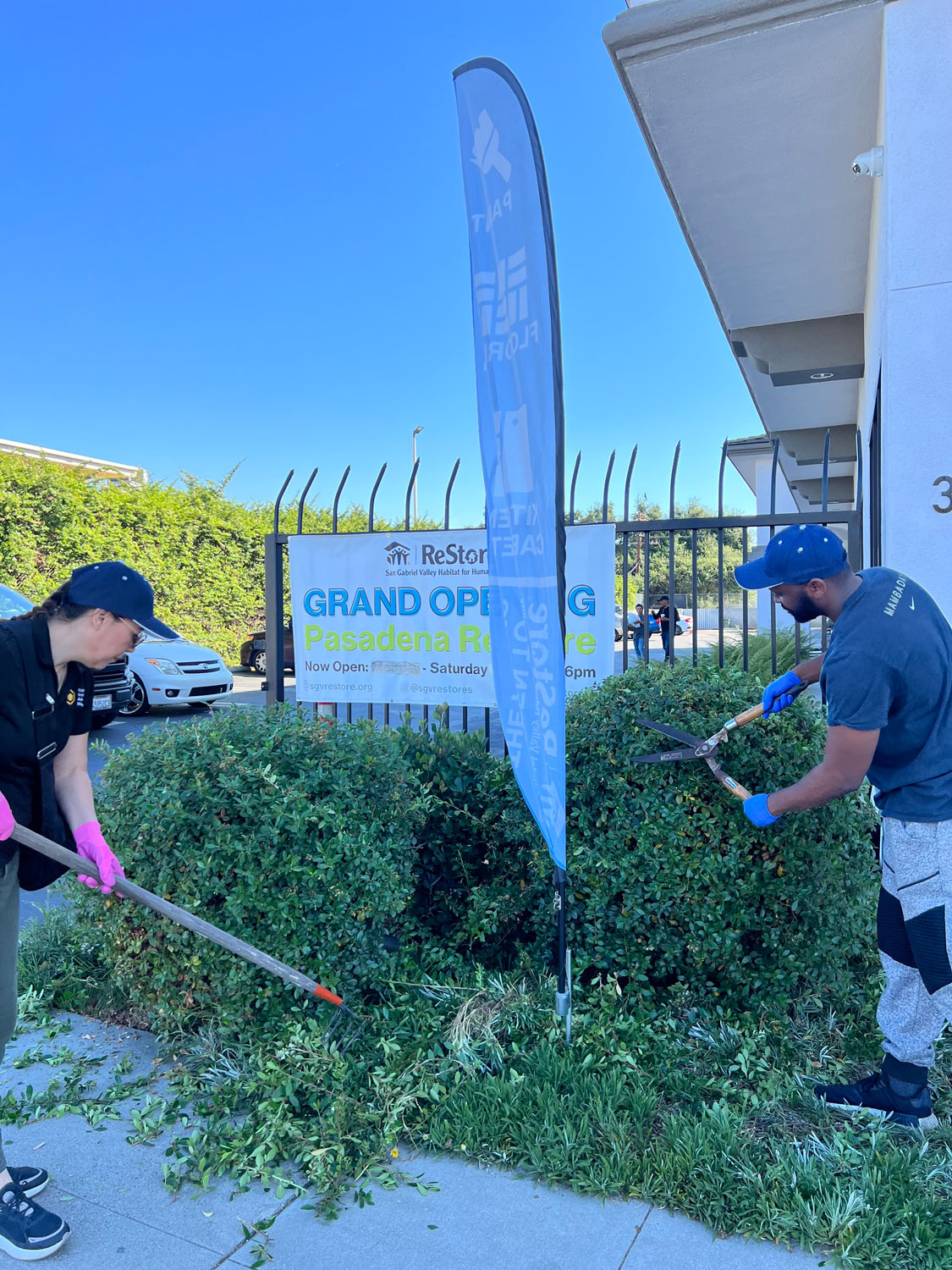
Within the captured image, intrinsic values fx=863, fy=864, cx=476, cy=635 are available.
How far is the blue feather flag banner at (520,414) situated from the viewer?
8.67ft

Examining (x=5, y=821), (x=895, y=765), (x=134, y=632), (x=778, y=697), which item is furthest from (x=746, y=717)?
(x=5, y=821)

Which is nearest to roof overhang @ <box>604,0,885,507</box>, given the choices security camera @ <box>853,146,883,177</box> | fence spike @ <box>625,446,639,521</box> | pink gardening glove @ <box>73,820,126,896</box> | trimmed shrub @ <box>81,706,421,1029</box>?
security camera @ <box>853,146,883,177</box>

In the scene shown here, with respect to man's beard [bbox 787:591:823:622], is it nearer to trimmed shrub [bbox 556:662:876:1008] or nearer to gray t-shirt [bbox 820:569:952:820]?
gray t-shirt [bbox 820:569:952:820]

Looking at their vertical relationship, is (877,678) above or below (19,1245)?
above

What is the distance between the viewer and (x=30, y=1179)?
2.38 metres

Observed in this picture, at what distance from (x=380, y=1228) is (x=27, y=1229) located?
89cm

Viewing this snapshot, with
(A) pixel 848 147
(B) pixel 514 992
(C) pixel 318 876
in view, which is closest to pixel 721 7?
(A) pixel 848 147

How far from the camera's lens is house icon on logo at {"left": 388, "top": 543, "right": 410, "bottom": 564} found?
16.5ft

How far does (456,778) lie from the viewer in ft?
12.7

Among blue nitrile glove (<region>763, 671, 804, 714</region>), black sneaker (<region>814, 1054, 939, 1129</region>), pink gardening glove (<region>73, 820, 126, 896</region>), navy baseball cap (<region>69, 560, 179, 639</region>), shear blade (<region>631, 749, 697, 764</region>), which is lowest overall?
black sneaker (<region>814, 1054, 939, 1129</region>)

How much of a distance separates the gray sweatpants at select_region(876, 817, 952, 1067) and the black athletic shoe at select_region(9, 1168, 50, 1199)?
98.8 inches

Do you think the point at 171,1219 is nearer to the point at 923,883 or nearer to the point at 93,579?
the point at 93,579

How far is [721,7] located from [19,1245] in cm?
509

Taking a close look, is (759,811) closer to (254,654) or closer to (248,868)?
(248,868)
